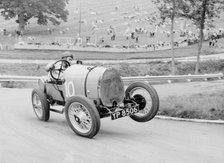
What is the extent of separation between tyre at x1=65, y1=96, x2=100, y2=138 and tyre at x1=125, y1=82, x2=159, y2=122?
168 cm

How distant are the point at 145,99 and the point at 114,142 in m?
1.92

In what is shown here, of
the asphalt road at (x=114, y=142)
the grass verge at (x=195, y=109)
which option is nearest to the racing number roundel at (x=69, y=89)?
the asphalt road at (x=114, y=142)

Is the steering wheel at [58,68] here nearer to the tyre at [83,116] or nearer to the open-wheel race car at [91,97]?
the open-wheel race car at [91,97]

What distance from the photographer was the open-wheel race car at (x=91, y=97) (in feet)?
27.7

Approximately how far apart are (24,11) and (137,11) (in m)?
26.4

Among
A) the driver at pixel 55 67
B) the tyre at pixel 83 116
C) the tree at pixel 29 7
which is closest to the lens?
the tyre at pixel 83 116

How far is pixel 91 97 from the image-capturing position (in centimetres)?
891

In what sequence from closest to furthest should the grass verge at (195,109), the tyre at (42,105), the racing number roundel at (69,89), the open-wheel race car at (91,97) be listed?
the open-wheel race car at (91,97)
the racing number roundel at (69,89)
the tyre at (42,105)
the grass verge at (195,109)

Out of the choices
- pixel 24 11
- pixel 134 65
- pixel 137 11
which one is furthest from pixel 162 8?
pixel 137 11

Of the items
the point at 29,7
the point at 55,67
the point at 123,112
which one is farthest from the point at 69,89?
the point at 29,7

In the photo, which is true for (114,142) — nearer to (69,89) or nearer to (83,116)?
(83,116)

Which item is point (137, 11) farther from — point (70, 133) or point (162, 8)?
point (70, 133)

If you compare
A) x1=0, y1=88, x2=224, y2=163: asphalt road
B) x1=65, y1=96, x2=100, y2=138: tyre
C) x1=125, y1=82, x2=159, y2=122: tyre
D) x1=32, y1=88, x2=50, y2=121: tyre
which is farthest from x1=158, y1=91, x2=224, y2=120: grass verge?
x1=65, y1=96, x2=100, y2=138: tyre

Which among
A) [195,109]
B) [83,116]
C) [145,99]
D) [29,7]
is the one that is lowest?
[195,109]
